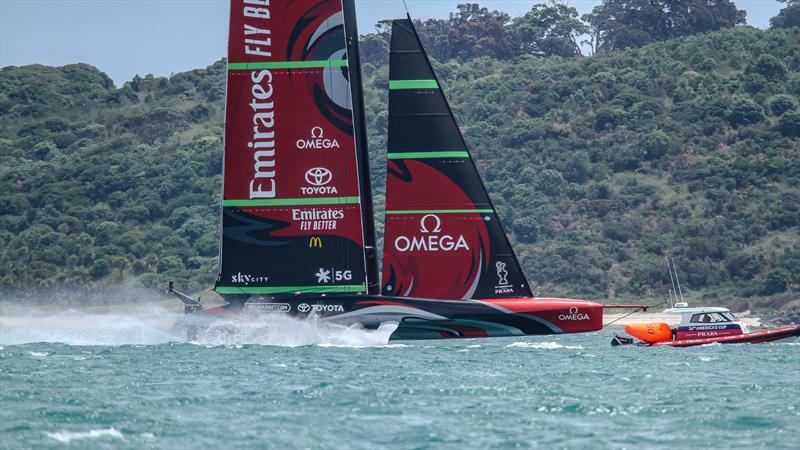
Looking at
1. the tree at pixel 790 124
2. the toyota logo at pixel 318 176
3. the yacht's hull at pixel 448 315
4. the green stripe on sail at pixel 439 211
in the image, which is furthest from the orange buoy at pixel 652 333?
the tree at pixel 790 124

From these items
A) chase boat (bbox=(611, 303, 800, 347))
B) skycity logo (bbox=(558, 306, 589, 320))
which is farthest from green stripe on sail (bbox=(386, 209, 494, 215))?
chase boat (bbox=(611, 303, 800, 347))

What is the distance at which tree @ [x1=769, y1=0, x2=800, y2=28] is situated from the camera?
390ft

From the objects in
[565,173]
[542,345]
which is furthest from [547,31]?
[542,345]

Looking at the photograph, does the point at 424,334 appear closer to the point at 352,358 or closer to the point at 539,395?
the point at 352,358

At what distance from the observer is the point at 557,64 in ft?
368

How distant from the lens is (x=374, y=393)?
89.9ft

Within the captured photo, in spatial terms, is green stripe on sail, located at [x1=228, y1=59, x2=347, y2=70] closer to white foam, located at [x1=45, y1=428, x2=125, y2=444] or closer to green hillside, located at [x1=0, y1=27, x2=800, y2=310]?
white foam, located at [x1=45, y1=428, x2=125, y2=444]

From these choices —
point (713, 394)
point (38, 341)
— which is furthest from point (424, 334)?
point (38, 341)

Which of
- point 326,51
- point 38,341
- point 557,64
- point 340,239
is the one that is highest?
point 557,64

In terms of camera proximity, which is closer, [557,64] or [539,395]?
[539,395]

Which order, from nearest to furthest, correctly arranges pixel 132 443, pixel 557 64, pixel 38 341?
pixel 132 443
pixel 38 341
pixel 557 64

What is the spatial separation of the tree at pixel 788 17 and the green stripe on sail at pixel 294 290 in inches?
3498

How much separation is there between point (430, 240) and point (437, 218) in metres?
0.60

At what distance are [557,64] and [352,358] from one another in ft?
260
